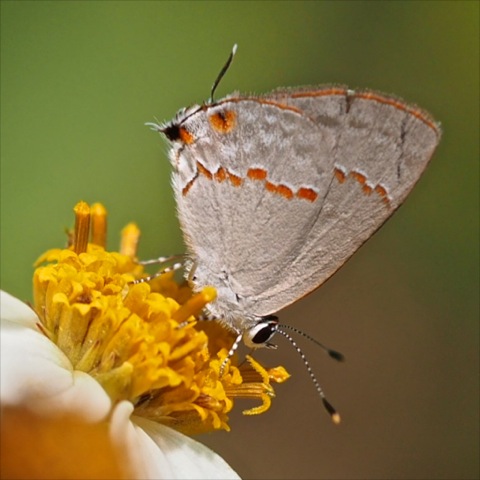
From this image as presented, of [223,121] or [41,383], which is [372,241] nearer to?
[223,121]

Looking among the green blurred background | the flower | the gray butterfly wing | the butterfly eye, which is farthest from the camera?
the green blurred background

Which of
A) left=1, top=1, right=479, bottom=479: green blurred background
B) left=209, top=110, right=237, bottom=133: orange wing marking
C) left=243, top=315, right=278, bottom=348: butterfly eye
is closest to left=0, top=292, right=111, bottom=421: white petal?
left=243, top=315, right=278, bottom=348: butterfly eye

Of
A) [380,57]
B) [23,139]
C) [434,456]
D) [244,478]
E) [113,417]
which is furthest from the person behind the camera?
[380,57]

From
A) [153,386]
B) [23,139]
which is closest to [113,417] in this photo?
[153,386]

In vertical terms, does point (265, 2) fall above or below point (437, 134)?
above

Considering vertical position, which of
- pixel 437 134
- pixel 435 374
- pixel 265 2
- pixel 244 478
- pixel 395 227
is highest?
pixel 265 2

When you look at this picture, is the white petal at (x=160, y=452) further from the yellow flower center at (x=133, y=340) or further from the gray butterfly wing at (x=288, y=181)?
the gray butterfly wing at (x=288, y=181)

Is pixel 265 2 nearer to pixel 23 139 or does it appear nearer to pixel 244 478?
pixel 23 139

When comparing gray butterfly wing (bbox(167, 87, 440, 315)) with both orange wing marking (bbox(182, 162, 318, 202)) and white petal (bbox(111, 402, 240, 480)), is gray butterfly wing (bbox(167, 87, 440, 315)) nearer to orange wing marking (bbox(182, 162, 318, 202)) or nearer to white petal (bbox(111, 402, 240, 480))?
orange wing marking (bbox(182, 162, 318, 202))
